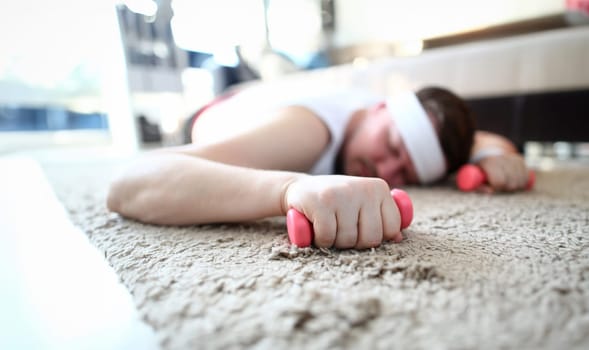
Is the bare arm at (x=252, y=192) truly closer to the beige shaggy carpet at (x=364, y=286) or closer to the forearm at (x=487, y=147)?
the beige shaggy carpet at (x=364, y=286)

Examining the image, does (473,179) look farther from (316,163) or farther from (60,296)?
(60,296)

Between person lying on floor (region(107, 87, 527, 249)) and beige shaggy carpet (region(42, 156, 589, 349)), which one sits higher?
person lying on floor (region(107, 87, 527, 249))

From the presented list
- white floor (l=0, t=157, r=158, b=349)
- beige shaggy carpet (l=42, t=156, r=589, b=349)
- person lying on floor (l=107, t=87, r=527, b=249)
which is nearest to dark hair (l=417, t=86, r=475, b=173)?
person lying on floor (l=107, t=87, r=527, b=249)

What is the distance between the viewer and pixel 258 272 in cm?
30

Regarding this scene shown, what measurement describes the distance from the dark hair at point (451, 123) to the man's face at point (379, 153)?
3.1 inches

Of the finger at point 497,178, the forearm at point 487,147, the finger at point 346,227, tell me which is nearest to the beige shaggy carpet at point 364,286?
the finger at point 346,227

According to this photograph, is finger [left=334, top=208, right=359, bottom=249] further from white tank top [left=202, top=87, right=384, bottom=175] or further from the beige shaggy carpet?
white tank top [left=202, top=87, right=384, bottom=175]

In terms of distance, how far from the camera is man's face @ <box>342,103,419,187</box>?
752mm

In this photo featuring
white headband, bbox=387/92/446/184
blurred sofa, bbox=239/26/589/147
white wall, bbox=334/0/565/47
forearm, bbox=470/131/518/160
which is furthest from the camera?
white wall, bbox=334/0/565/47

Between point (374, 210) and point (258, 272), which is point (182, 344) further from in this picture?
point (374, 210)

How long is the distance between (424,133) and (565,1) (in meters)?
1.92

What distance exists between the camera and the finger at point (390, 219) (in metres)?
0.36

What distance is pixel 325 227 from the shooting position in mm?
336

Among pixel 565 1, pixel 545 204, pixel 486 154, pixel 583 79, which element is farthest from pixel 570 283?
pixel 565 1
